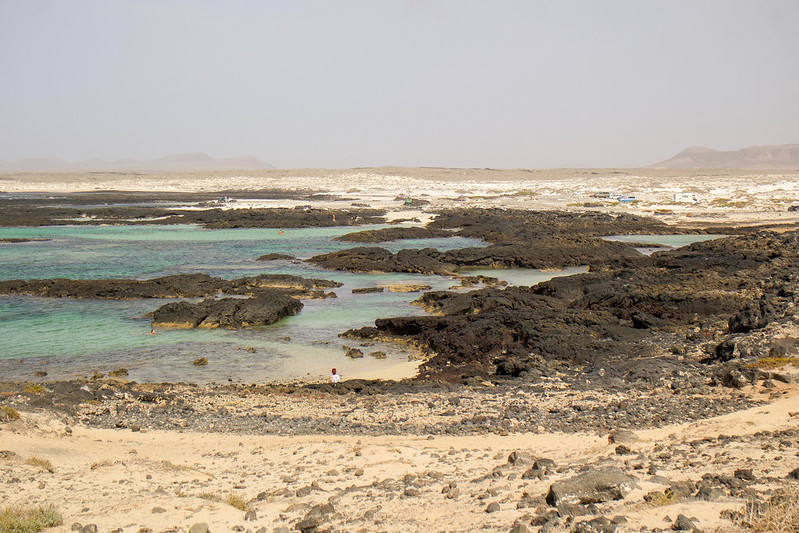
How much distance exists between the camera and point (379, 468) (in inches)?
323

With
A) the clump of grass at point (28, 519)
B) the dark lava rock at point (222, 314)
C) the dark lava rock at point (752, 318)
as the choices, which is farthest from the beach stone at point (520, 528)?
the dark lava rock at point (222, 314)

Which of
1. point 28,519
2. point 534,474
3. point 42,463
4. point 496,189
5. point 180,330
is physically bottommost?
point 180,330

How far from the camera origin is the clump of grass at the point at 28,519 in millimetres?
6070

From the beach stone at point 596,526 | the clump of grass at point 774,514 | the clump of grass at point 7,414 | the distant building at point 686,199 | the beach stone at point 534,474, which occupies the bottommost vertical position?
the clump of grass at point 7,414

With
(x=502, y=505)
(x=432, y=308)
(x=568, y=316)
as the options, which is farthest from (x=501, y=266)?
(x=502, y=505)

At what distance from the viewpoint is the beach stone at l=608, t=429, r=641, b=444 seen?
873 cm

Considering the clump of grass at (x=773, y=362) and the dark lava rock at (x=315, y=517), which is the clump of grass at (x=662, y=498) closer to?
the dark lava rock at (x=315, y=517)

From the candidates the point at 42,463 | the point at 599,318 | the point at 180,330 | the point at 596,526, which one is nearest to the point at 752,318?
the point at 599,318

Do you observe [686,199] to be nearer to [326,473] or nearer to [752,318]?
[752,318]

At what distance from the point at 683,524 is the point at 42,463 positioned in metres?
7.06

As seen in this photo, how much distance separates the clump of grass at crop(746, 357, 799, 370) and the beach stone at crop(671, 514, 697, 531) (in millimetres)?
7144

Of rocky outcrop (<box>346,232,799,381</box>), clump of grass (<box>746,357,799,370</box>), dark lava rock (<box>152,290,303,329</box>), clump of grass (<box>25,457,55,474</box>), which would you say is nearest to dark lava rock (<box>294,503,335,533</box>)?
clump of grass (<box>25,457,55,474</box>)

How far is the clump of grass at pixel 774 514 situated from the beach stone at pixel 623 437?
2585mm

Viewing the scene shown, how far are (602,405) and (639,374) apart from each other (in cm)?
196
